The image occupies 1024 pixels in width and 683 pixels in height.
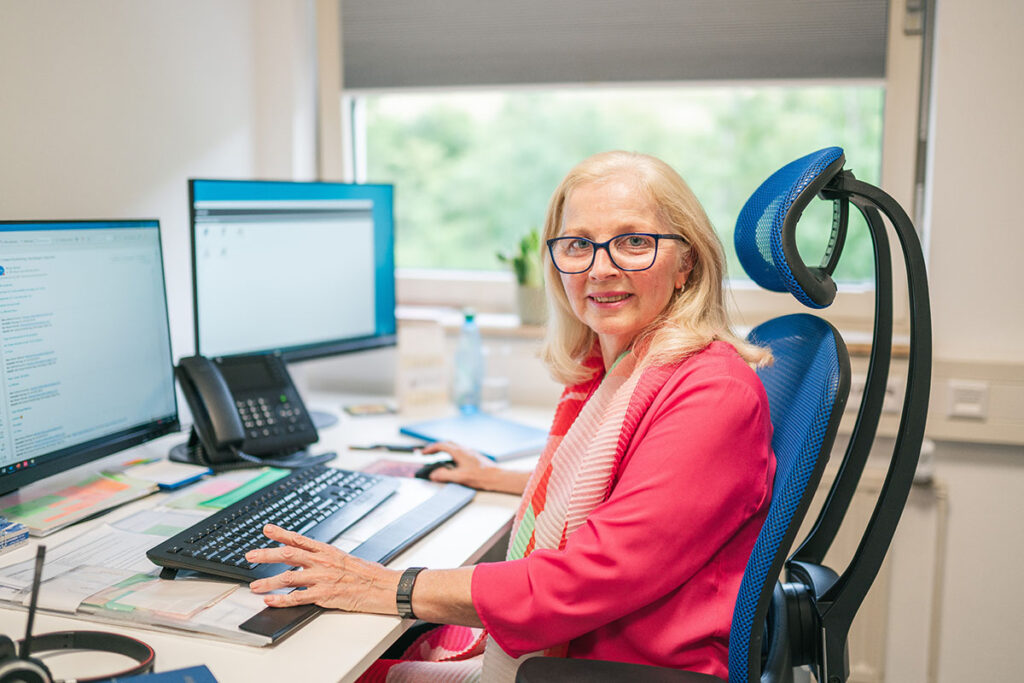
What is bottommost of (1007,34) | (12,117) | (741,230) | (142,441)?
(142,441)

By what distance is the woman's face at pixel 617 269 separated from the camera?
4.07 feet

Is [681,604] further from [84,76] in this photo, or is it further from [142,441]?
[84,76]

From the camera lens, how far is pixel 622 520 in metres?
1.04

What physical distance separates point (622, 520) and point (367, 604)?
338 mm

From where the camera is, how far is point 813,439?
39.0 inches

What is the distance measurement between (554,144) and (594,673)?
9.86 ft

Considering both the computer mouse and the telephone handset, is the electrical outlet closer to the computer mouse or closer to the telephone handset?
the computer mouse

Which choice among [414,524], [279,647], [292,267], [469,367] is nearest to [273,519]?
[414,524]

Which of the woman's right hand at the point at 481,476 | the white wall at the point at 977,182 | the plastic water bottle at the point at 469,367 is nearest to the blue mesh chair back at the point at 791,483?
the woman's right hand at the point at 481,476

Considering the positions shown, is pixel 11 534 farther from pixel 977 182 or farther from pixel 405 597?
pixel 977 182

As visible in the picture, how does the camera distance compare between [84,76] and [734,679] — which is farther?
[84,76]

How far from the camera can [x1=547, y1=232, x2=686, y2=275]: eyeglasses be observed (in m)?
1.24

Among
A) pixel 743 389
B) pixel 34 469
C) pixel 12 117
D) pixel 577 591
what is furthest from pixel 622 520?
pixel 12 117

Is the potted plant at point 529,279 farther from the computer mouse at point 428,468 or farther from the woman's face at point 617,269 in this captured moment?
the woman's face at point 617,269
